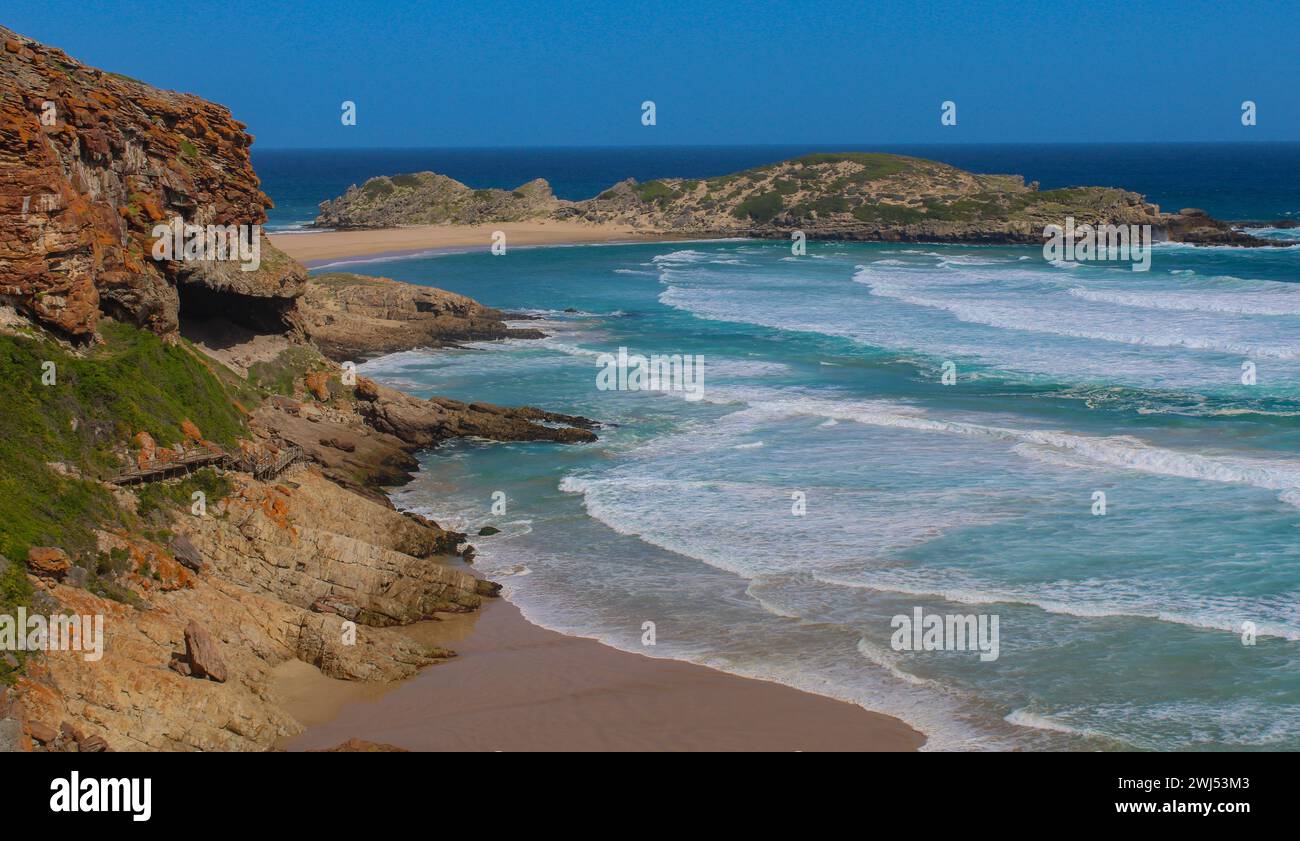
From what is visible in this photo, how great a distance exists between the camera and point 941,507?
2252 centimetres

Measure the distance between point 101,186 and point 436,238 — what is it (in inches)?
2540

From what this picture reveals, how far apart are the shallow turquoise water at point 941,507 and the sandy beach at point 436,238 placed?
3096 centimetres

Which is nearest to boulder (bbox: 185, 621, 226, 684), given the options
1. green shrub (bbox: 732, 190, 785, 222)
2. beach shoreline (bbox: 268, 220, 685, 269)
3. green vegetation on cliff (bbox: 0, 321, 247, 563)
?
green vegetation on cliff (bbox: 0, 321, 247, 563)

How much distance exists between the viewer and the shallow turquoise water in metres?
15.6

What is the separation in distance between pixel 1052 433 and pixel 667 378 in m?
12.0

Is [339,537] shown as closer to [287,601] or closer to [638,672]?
[287,601]

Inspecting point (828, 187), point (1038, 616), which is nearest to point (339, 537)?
point (1038, 616)

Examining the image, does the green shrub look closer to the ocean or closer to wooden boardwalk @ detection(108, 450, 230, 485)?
the ocean

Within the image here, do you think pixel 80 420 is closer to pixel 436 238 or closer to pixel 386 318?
pixel 386 318

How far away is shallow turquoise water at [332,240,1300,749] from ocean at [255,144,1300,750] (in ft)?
0.23

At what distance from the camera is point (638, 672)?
16031mm

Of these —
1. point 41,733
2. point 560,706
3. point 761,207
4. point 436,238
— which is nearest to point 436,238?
point 436,238

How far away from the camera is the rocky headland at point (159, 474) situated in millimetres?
13078
